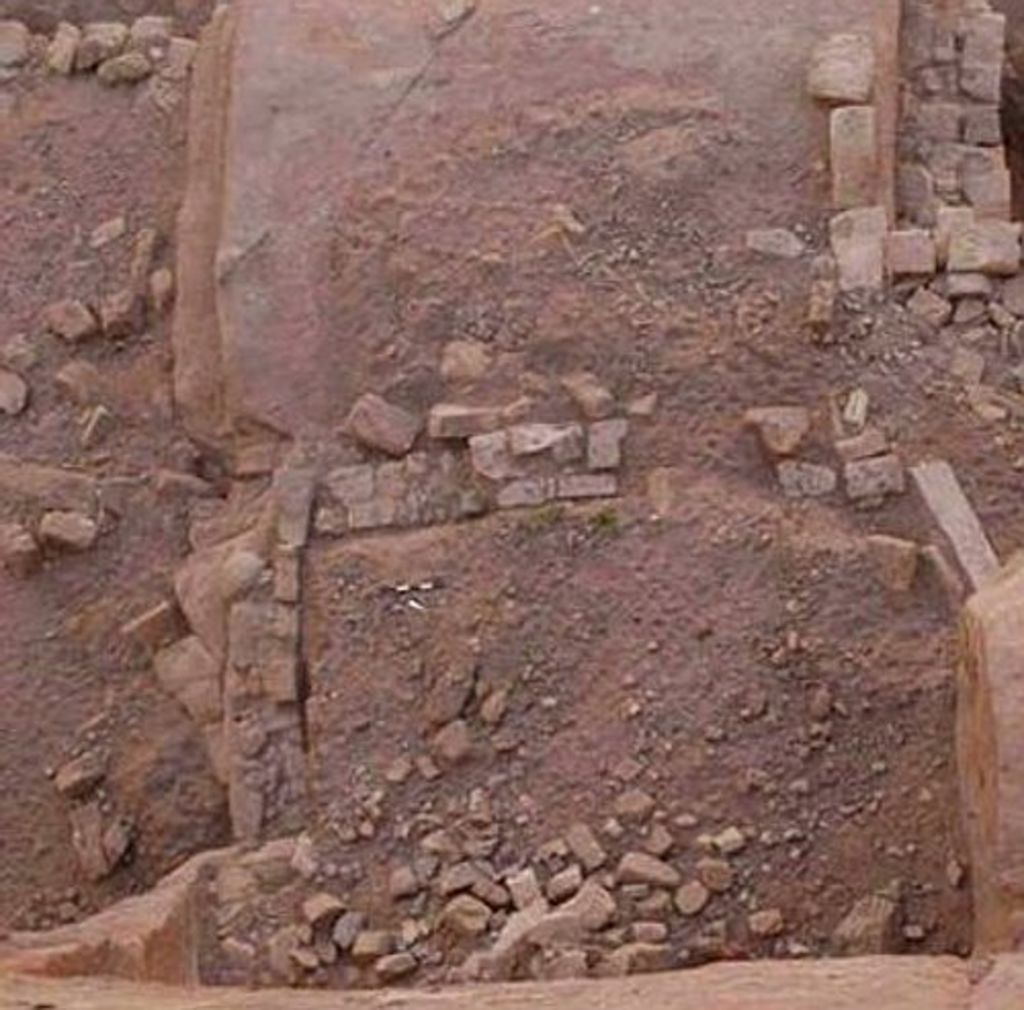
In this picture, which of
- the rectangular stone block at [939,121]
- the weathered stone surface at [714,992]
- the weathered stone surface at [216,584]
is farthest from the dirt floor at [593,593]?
the weathered stone surface at [714,992]

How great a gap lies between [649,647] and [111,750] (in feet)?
5.80

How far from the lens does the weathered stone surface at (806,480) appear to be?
753 cm

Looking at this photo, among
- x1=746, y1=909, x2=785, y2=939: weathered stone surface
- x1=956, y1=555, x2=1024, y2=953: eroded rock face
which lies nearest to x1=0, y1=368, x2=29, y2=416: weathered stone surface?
x1=746, y1=909, x2=785, y2=939: weathered stone surface

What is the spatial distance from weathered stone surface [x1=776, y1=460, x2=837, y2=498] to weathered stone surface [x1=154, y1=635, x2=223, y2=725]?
5.96 feet

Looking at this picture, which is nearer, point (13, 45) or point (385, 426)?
point (385, 426)

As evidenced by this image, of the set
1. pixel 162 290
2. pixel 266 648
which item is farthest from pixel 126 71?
pixel 266 648

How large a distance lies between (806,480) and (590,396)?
695 millimetres

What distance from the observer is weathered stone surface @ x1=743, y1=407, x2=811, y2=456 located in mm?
7551

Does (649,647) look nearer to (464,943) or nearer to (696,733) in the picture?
(696,733)

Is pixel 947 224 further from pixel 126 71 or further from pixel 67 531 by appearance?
pixel 126 71

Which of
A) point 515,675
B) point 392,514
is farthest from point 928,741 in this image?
point 392,514

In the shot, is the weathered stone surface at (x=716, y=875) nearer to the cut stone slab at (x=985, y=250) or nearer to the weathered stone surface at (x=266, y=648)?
the weathered stone surface at (x=266, y=648)

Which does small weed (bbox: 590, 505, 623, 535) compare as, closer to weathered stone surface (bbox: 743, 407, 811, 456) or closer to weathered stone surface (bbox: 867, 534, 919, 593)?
weathered stone surface (bbox: 743, 407, 811, 456)

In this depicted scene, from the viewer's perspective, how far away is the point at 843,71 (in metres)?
8.08
